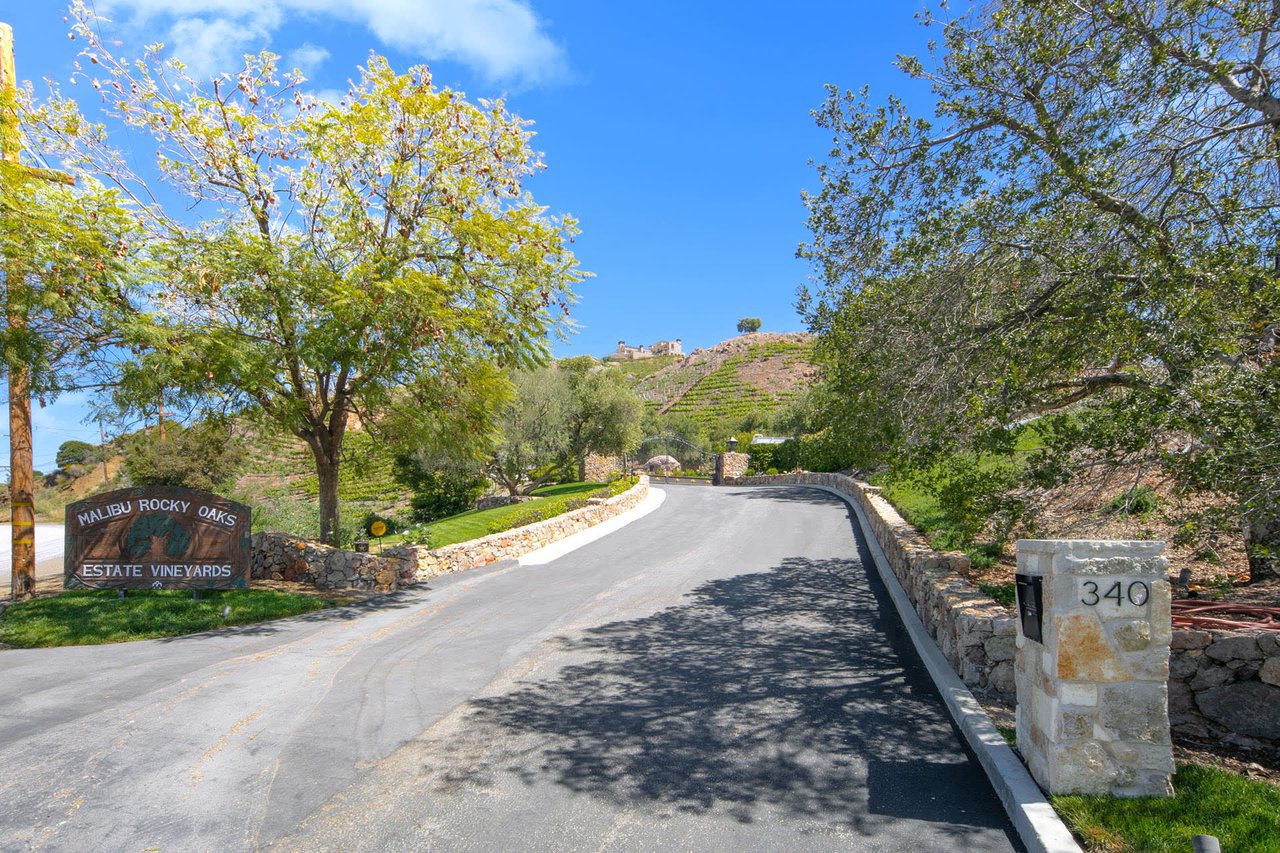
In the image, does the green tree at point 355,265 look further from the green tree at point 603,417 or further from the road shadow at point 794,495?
the green tree at point 603,417

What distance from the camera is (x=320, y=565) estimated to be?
1391cm

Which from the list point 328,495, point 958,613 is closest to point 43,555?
point 328,495

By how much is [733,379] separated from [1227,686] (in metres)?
99.6

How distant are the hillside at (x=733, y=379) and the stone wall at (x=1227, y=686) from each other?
62.7m

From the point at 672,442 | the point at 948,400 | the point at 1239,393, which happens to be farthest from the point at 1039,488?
the point at 672,442

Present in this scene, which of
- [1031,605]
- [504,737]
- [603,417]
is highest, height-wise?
[603,417]

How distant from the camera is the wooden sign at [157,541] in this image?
1209 centimetres

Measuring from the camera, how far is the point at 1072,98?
322 inches

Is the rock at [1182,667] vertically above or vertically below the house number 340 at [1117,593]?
below

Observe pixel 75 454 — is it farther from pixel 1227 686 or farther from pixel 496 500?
pixel 1227 686

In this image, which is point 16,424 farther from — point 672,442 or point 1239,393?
point 672,442

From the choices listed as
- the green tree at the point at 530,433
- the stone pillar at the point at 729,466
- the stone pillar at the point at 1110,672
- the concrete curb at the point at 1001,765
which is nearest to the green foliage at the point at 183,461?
the green tree at the point at 530,433

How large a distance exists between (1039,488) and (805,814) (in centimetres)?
538

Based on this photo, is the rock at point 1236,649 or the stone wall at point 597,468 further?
the stone wall at point 597,468
